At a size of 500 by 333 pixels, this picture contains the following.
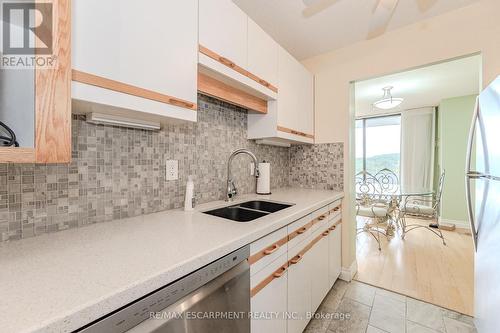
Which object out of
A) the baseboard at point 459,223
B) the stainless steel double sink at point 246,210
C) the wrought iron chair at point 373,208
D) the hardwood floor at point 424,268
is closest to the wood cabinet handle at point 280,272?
the stainless steel double sink at point 246,210

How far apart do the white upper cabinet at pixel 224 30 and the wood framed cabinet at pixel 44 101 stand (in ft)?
2.11

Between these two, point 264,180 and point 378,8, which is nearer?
point 378,8

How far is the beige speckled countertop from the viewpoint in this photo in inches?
17.2

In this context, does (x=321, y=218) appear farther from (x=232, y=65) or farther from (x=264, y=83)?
(x=232, y=65)

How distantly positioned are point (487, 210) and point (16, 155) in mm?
2070

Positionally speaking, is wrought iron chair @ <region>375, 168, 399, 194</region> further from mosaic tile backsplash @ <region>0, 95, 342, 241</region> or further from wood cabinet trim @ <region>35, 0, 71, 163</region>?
wood cabinet trim @ <region>35, 0, 71, 163</region>

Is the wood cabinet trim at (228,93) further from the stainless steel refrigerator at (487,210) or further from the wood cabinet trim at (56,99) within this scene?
the stainless steel refrigerator at (487,210)

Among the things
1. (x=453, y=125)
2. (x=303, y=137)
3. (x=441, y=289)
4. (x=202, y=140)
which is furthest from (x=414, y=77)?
(x=202, y=140)

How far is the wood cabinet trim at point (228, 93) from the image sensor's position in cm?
129

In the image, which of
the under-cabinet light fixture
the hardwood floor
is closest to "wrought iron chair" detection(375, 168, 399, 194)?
the hardwood floor

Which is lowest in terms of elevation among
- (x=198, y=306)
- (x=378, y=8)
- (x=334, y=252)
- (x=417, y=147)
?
(x=334, y=252)

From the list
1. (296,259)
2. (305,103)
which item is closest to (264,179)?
(296,259)

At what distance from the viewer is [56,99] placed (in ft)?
2.09

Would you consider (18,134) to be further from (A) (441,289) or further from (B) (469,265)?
(B) (469,265)
